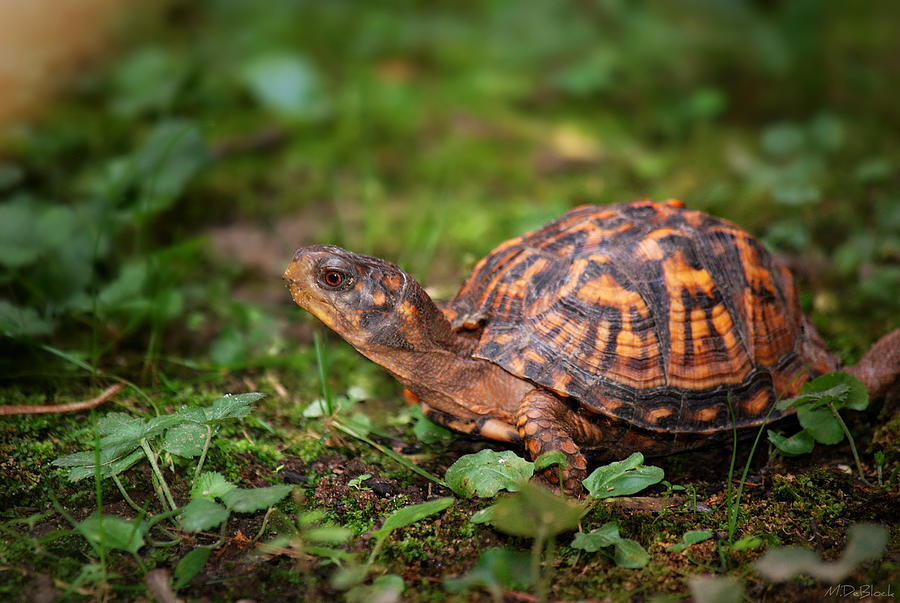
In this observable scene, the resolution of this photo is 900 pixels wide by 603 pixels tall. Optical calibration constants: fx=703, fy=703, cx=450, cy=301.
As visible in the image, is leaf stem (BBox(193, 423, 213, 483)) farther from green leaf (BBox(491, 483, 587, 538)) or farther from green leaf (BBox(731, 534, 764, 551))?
green leaf (BBox(731, 534, 764, 551))

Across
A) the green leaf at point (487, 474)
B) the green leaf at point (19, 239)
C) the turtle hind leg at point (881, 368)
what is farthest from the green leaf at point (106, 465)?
the turtle hind leg at point (881, 368)

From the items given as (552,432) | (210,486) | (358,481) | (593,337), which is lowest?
(358,481)

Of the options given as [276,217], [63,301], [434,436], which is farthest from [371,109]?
[434,436]

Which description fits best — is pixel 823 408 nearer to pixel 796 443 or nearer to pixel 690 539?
pixel 796 443

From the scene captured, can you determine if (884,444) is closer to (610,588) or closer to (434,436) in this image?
(610,588)

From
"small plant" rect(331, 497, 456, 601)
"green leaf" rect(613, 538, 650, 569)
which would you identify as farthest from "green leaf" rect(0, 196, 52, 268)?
"green leaf" rect(613, 538, 650, 569)

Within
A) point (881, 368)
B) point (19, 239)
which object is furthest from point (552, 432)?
point (19, 239)
